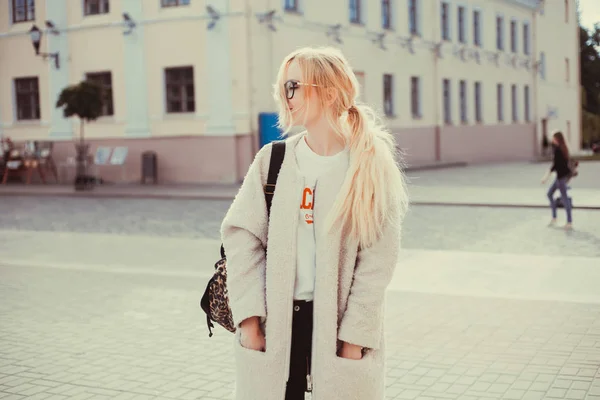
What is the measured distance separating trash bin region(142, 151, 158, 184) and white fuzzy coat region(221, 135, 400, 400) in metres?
25.2

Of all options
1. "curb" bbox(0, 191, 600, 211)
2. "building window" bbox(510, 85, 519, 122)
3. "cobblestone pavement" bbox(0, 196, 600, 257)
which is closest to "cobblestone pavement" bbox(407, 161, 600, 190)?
"curb" bbox(0, 191, 600, 211)

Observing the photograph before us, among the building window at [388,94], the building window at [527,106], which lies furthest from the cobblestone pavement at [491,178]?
the building window at [527,106]

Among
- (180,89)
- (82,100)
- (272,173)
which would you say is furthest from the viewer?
(180,89)

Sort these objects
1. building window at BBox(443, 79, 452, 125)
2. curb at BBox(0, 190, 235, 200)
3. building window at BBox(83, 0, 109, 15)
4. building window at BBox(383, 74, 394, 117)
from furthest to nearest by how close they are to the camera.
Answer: building window at BBox(443, 79, 452, 125) < building window at BBox(383, 74, 394, 117) < building window at BBox(83, 0, 109, 15) < curb at BBox(0, 190, 235, 200)

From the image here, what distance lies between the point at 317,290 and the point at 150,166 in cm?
2544

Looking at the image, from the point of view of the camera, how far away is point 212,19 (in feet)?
89.6

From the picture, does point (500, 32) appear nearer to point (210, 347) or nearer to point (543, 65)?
point (543, 65)

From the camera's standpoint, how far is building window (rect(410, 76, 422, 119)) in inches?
1454

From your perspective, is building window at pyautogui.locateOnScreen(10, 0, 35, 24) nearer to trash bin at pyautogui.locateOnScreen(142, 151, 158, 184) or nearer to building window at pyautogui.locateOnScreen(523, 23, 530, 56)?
trash bin at pyautogui.locateOnScreen(142, 151, 158, 184)

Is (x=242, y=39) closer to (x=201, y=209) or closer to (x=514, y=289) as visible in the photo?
(x=201, y=209)

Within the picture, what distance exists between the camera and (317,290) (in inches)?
121

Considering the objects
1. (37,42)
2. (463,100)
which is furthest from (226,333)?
(463,100)

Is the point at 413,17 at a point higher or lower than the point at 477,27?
lower

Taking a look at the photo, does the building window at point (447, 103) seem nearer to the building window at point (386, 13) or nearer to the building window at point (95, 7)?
the building window at point (386, 13)
